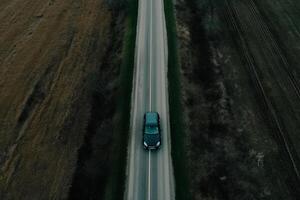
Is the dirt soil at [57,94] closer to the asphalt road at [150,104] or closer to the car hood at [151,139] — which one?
the asphalt road at [150,104]

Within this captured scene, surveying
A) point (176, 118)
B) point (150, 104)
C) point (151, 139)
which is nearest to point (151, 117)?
point (151, 139)

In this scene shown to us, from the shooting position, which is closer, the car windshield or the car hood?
the car hood

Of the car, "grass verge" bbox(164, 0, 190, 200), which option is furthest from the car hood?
"grass verge" bbox(164, 0, 190, 200)

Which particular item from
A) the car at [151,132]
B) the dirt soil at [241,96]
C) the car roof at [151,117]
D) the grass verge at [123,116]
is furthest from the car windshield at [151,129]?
the dirt soil at [241,96]

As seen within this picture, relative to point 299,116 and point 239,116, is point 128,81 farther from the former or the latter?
point 299,116

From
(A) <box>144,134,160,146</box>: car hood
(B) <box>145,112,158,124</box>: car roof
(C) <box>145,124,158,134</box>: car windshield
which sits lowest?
(A) <box>144,134,160,146</box>: car hood

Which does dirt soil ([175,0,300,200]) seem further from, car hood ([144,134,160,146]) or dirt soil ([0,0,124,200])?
dirt soil ([0,0,124,200])
